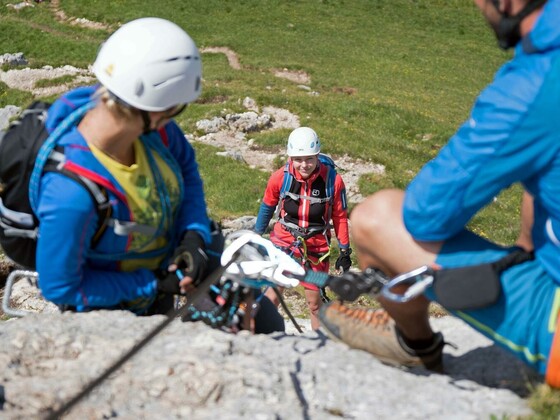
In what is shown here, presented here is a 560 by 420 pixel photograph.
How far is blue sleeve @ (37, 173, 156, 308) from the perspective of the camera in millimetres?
4047

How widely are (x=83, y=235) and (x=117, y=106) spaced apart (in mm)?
790

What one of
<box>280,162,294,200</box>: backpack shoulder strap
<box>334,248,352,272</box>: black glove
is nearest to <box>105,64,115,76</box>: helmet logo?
<box>280,162,294,200</box>: backpack shoulder strap

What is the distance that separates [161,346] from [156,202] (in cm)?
92

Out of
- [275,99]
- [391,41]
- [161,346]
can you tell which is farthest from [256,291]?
[391,41]

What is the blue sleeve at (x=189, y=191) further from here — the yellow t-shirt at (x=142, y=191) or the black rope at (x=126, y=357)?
the black rope at (x=126, y=357)

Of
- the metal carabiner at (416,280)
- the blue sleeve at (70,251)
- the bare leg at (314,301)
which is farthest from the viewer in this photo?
the bare leg at (314,301)

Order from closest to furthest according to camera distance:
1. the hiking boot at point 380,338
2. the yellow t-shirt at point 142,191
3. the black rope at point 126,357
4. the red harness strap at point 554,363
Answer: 1. the black rope at point 126,357
2. the red harness strap at point 554,363
3. the yellow t-shirt at point 142,191
4. the hiking boot at point 380,338

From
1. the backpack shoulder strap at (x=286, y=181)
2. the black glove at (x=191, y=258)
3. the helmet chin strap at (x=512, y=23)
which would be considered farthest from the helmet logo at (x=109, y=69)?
the backpack shoulder strap at (x=286, y=181)

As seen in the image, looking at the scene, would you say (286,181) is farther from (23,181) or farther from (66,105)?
(23,181)

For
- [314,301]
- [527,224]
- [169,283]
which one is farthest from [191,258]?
[314,301]

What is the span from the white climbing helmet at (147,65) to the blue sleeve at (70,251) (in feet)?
2.08

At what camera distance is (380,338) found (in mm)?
4598

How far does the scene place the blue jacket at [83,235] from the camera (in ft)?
13.3

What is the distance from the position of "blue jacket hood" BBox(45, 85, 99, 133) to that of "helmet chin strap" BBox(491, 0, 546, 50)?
246cm
